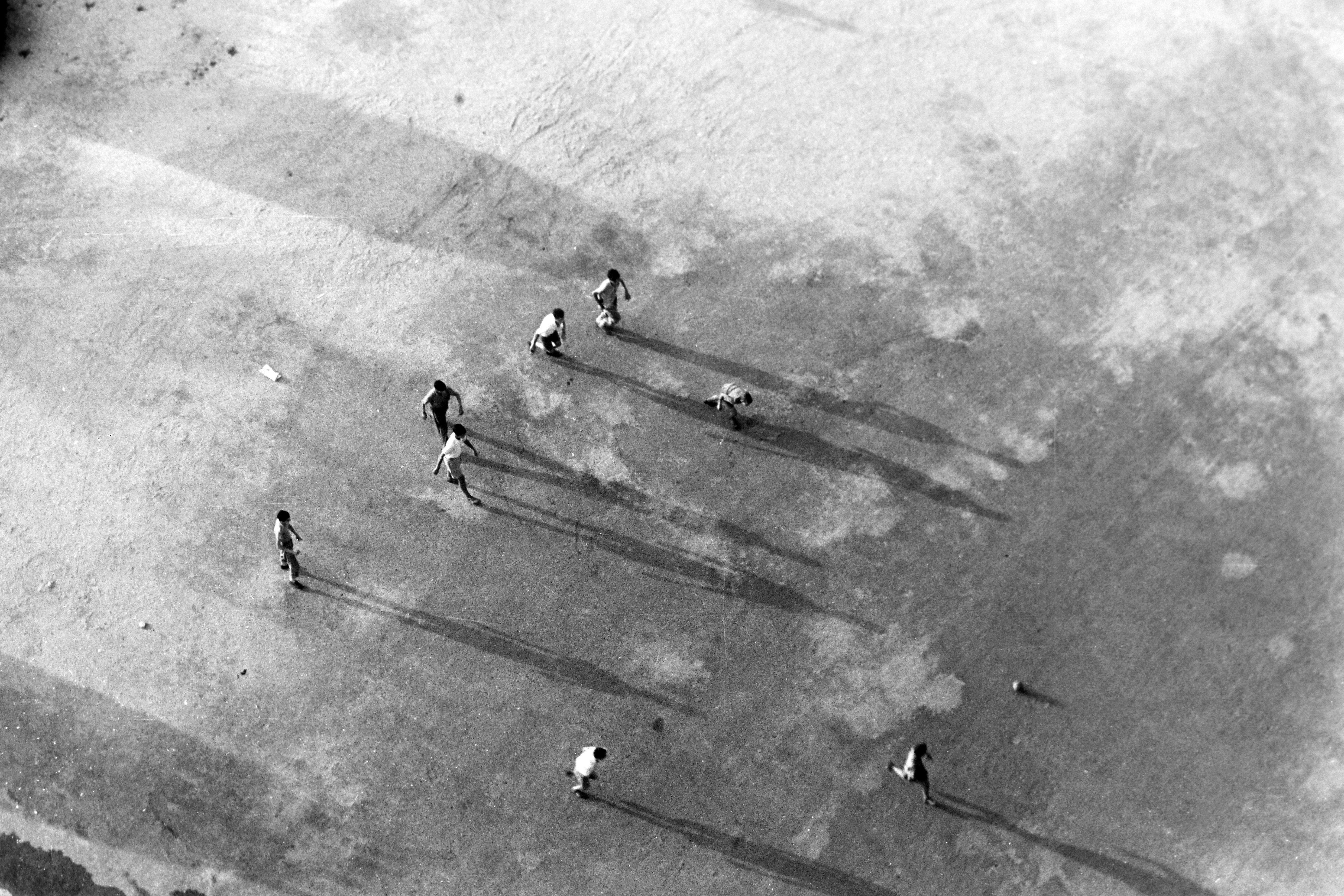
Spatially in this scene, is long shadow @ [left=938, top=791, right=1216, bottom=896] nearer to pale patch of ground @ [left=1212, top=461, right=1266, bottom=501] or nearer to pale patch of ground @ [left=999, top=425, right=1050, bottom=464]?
pale patch of ground @ [left=999, top=425, right=1050, bottom=464]

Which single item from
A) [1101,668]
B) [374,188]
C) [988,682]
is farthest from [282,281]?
[1101,668]

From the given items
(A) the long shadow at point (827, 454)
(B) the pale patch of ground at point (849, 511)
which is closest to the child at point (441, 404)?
(A) the long shadow at point (827, 454)

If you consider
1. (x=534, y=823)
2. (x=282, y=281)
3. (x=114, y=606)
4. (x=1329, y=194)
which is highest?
(x=1329, y=194)

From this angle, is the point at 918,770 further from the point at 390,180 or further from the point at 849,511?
the point at 390,180

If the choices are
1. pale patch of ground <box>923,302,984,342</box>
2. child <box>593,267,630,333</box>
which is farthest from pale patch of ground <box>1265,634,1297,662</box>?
child <box>593,267,630,333</box>

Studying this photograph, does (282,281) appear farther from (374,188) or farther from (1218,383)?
(1218,383)

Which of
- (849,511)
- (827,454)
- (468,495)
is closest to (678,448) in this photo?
(827,454)

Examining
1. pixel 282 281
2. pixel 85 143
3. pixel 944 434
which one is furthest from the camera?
pixel 85 143

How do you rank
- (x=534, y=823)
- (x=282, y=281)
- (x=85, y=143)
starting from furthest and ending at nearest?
(x=85, y=143) < (x=282, y=281) < (x=534, y=823)
